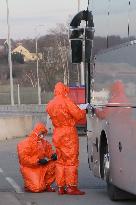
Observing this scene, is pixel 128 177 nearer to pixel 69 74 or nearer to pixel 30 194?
pixel 30 194

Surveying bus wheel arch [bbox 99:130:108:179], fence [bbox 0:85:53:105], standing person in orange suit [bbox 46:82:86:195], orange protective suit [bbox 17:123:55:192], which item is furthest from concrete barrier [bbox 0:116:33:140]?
fence [bbox 0:85:53:105]

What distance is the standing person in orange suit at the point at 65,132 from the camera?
38.7 ft

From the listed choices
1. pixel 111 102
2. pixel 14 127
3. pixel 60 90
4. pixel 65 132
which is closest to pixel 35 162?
pixel 65 132

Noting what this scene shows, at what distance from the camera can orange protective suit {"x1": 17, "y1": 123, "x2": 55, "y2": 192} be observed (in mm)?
12664

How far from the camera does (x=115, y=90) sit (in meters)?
10.3

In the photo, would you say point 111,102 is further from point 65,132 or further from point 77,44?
point 77,44

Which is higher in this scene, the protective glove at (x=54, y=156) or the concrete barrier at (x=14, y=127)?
the protective glove at (x=54, y=156)

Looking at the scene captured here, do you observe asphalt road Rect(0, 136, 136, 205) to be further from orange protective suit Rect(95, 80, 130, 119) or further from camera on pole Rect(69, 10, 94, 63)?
camera on pole Rect(69, 10, 94, 63)


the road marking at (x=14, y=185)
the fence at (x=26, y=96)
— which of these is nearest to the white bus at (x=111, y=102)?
the road marking at (x=14, y=185)

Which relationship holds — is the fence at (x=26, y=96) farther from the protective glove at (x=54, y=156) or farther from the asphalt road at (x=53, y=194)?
the protective glove at (x=54, y=156)

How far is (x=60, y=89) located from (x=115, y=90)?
1.83 metres

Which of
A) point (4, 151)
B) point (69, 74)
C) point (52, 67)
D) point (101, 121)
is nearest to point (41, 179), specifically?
point (101, 121)

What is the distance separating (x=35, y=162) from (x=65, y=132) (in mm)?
1078

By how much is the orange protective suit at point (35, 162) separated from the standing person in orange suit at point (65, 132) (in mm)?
605
